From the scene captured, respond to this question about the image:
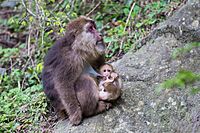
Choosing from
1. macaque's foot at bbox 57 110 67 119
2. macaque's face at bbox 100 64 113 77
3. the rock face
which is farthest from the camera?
macaque's foot at bbox 57 110 67 119

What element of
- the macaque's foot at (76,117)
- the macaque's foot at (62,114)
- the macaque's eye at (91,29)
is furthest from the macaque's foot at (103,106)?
the macaque's eye at (91,29)

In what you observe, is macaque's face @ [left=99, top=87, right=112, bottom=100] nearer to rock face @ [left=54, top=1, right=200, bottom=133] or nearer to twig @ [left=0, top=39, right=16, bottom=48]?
rock face @ [left=54, top=1, right=200, bottom=133]

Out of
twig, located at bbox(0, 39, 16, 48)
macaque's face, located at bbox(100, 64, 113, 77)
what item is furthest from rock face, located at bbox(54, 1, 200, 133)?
twig, located at bbox(0, 39, 16, 48)

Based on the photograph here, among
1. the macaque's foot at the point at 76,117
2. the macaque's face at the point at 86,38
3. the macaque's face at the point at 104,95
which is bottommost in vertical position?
the macaque's foot at the point at 76,117

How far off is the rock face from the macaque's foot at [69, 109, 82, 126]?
0.07 metres

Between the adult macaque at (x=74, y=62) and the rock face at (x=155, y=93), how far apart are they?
0.76 feet

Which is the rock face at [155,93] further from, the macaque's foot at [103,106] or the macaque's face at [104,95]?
the macaque's face at [104,95]

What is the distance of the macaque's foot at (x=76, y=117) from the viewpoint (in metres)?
4.80

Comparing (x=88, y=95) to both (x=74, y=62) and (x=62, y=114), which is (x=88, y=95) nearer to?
(x=74, y=62)

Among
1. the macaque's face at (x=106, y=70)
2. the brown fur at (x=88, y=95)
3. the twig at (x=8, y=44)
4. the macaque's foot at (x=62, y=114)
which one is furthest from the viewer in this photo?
the twig at (x=8, y=44)

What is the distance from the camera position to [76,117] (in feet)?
15.8

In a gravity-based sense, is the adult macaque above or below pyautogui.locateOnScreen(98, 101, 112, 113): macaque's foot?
above

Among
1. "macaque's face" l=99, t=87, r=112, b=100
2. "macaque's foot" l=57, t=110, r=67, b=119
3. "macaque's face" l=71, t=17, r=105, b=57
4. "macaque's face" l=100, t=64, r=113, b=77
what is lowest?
"macaque's foot" l=57, t=110, r=67, b=119

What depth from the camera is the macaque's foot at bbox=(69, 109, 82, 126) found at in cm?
480
